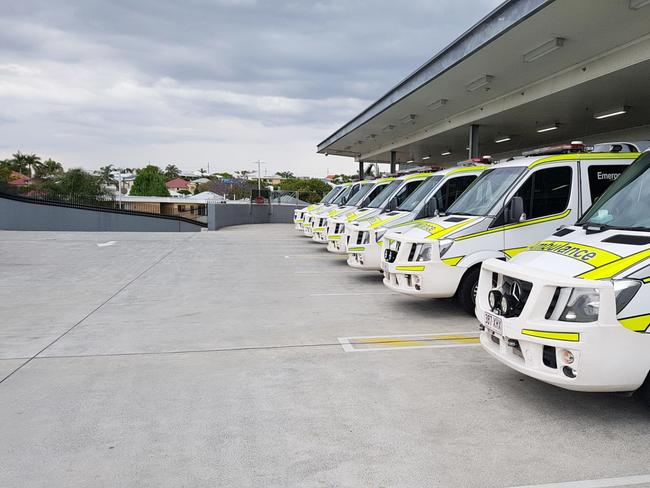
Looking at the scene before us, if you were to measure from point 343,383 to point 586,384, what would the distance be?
2.05 metres

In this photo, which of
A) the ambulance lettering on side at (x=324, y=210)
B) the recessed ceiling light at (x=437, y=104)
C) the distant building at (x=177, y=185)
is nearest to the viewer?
the ambulance lettering on side at (x=324, y=210)

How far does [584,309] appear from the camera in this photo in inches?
153

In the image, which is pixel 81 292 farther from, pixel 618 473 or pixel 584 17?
pixel 584 17

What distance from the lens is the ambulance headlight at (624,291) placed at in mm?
3797

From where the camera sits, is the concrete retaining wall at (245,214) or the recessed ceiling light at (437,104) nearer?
the recessed ceiling light at (437,104)

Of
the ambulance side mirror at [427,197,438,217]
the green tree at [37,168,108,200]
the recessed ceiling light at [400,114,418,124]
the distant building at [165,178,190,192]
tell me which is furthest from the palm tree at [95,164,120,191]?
the ambulance side mirror at [427,197,438,217]

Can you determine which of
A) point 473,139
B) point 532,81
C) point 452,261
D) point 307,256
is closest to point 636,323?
point 452,261

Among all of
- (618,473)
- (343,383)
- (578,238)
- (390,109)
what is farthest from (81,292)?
(390,109)

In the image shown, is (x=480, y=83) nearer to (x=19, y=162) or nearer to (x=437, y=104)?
(x=437, y=104)

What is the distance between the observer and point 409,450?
145 inches

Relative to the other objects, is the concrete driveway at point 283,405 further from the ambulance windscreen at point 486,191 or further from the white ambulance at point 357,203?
the white ambulance at point 357,203

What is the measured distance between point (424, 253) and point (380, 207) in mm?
5411

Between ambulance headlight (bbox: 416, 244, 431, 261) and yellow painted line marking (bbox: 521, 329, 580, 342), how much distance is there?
3.30 metres

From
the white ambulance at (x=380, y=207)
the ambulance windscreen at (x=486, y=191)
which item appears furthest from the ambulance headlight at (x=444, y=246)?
the white ambulance at (x=380, y=207)
